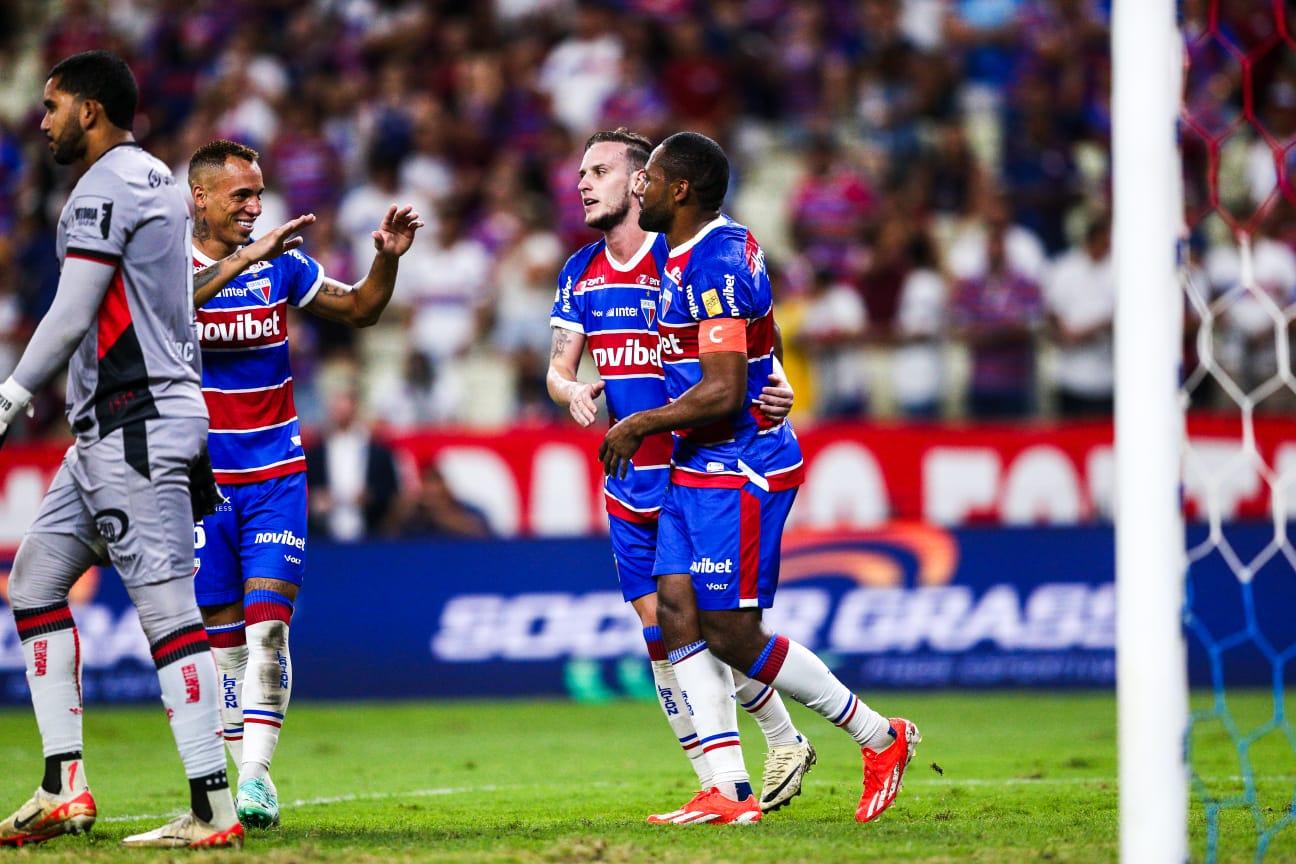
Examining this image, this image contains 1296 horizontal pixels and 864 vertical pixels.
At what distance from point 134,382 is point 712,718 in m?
2.80

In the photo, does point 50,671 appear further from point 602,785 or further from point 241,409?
point 602,785

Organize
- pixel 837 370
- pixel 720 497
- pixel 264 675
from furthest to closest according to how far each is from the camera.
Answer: pixel 837 370, pixel 264 675, pixel 720 497

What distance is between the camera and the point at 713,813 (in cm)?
713

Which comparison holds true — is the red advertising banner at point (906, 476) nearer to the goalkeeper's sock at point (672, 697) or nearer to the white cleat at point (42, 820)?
the goalkeeper's sock at point (672, 697)

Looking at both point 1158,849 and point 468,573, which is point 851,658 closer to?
point 468,573

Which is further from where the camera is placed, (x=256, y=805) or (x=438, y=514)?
(x=438, y=514)

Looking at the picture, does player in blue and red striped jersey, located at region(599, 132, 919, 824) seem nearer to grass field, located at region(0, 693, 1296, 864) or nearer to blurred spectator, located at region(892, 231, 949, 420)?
grass field, located at region(0, 693, 1296, 864)

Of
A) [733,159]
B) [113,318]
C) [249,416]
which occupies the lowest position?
[249,416]

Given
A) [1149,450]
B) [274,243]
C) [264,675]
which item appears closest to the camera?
[1149,450]

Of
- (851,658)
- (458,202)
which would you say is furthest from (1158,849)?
(458,202)

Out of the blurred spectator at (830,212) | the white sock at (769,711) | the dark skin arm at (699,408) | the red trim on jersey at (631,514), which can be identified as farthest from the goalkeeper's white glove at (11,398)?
the blurred spectator at (830,212)

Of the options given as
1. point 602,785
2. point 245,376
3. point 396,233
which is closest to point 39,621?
point 245,376

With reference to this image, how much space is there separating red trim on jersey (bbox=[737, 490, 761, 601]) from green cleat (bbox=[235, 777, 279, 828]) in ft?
7.02

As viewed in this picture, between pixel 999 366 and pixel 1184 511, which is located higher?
pixel 999 366
